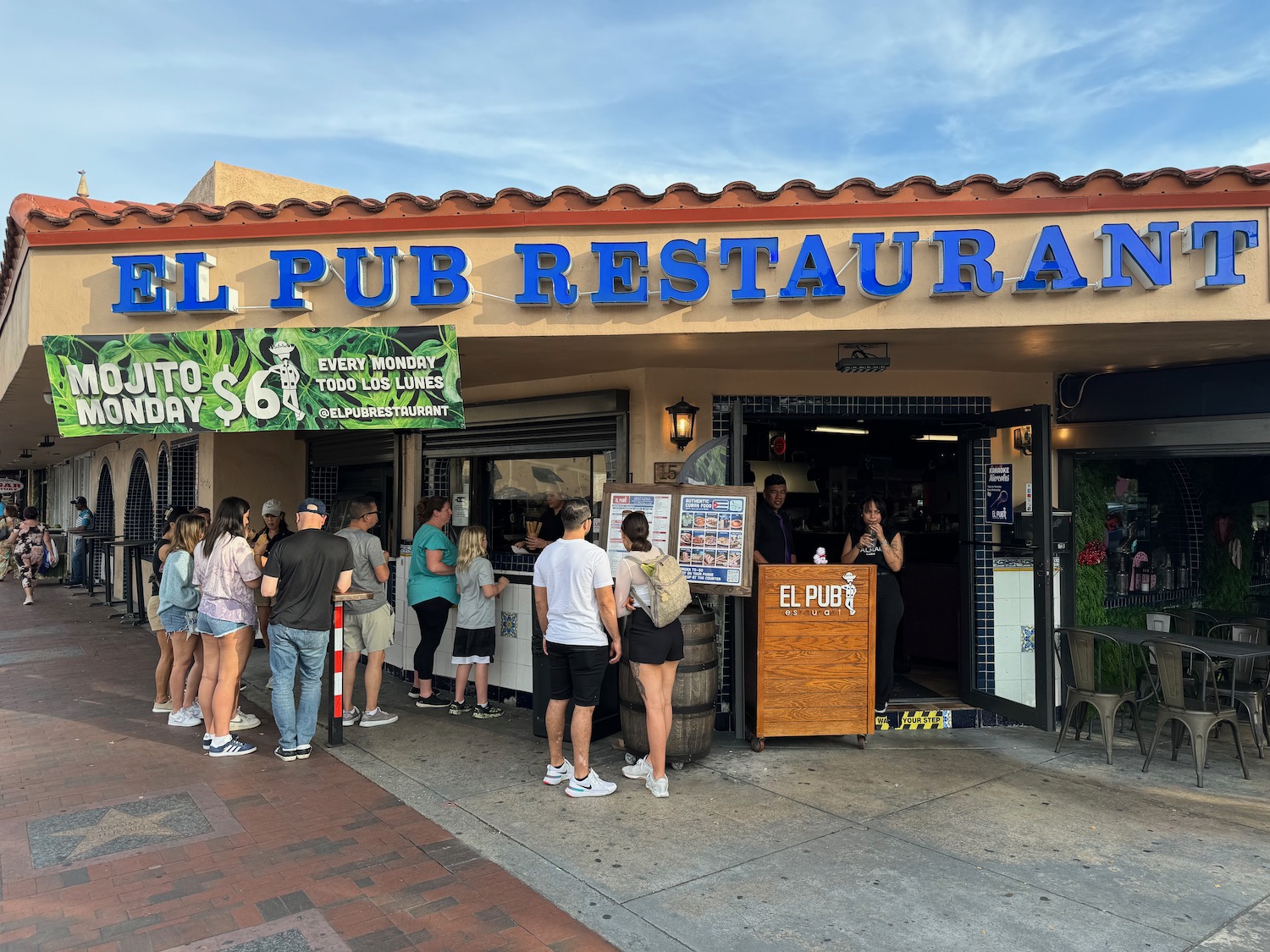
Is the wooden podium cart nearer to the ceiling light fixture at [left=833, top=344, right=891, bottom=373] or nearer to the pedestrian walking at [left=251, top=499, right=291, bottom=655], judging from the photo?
the ceiling light fixture at [left=833, top=344, right=891, bottom=373]

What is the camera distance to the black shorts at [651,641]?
489 cm

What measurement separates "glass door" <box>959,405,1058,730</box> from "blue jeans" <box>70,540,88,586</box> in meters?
16.9

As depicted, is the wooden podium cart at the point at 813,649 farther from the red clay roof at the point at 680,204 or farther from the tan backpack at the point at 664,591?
the red clay roof at the point at 680,204

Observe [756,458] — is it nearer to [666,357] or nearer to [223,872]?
[666,357]

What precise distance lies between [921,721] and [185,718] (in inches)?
224

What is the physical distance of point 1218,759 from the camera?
18.7ft

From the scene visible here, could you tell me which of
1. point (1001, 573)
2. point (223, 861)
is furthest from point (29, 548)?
point (1001, 573)

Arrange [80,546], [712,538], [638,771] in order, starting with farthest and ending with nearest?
[80,546], [712,538], [638,771]

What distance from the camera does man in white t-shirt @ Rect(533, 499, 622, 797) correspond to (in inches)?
191

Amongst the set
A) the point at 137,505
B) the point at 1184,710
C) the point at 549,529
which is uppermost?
the point at 137,505

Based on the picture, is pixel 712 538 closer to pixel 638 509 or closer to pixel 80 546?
pixel 638 509

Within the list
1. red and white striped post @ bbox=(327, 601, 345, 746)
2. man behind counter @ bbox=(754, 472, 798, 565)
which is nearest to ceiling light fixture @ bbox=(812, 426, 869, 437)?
man behind counter @ bbox=(754, 472, 798, 565)

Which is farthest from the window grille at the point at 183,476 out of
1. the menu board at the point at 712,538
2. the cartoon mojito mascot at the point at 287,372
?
the menu board at the point at 712,538

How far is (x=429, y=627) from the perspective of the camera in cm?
679
